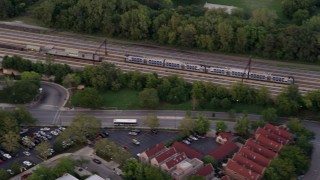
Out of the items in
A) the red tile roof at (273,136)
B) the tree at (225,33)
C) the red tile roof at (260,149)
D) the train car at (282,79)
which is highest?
the tree at (225,33)

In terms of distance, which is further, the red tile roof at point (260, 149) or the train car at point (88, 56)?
the train car at point (88, 56)

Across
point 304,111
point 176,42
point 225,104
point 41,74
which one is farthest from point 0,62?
point 304,111

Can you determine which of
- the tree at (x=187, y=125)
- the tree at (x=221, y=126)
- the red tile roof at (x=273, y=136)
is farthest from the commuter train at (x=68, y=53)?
the red tile roof at (x=273, y=136)

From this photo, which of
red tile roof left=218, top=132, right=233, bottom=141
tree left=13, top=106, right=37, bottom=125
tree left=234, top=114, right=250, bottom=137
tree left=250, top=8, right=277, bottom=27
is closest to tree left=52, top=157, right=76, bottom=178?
tree left=13, top=106, right=37, bottom=125

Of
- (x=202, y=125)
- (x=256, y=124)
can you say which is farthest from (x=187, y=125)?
(x=256, y=124)

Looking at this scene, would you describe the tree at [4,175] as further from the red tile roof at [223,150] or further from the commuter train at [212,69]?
the commuter train at [212,69]

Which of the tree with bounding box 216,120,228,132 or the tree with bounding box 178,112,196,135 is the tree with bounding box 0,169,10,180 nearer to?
the tree with bounding box 178,112,196,135

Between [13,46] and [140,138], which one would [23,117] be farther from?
[13,46]
